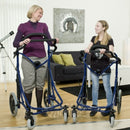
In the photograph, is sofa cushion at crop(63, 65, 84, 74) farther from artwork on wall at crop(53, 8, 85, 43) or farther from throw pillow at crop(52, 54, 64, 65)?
artwork on wall at crop(53, 8, 85, 43)

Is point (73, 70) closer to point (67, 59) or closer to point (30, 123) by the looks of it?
point (67, 59)

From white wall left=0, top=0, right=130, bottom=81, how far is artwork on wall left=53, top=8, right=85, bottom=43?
0.37ft

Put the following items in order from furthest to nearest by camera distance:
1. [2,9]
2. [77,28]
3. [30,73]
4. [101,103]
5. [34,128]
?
[77,28] → [2,9] → [101,103] → [30,73] → [34,128]

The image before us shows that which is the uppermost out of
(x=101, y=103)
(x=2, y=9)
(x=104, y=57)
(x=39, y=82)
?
(x=2, y=9)

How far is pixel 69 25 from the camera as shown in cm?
658

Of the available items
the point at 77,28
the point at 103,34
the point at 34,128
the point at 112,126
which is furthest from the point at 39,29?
the point at 77,28

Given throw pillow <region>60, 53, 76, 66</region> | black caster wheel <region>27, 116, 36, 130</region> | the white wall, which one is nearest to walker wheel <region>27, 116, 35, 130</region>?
black caster wheel <region>27, 116, 36, 130</region>

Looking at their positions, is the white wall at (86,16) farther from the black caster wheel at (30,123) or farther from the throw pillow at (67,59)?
the black caster wheel at (30,123)

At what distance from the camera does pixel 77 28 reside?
6703mm

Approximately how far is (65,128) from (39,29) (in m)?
1.27

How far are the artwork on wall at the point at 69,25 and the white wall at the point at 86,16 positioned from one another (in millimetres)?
114

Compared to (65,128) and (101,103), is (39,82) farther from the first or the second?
(101,103)

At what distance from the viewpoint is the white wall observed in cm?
589

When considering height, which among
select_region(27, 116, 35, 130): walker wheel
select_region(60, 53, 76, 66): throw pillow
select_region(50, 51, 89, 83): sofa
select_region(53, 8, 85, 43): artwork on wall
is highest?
select_region(53, 8, 85, 43): artwork on wall
